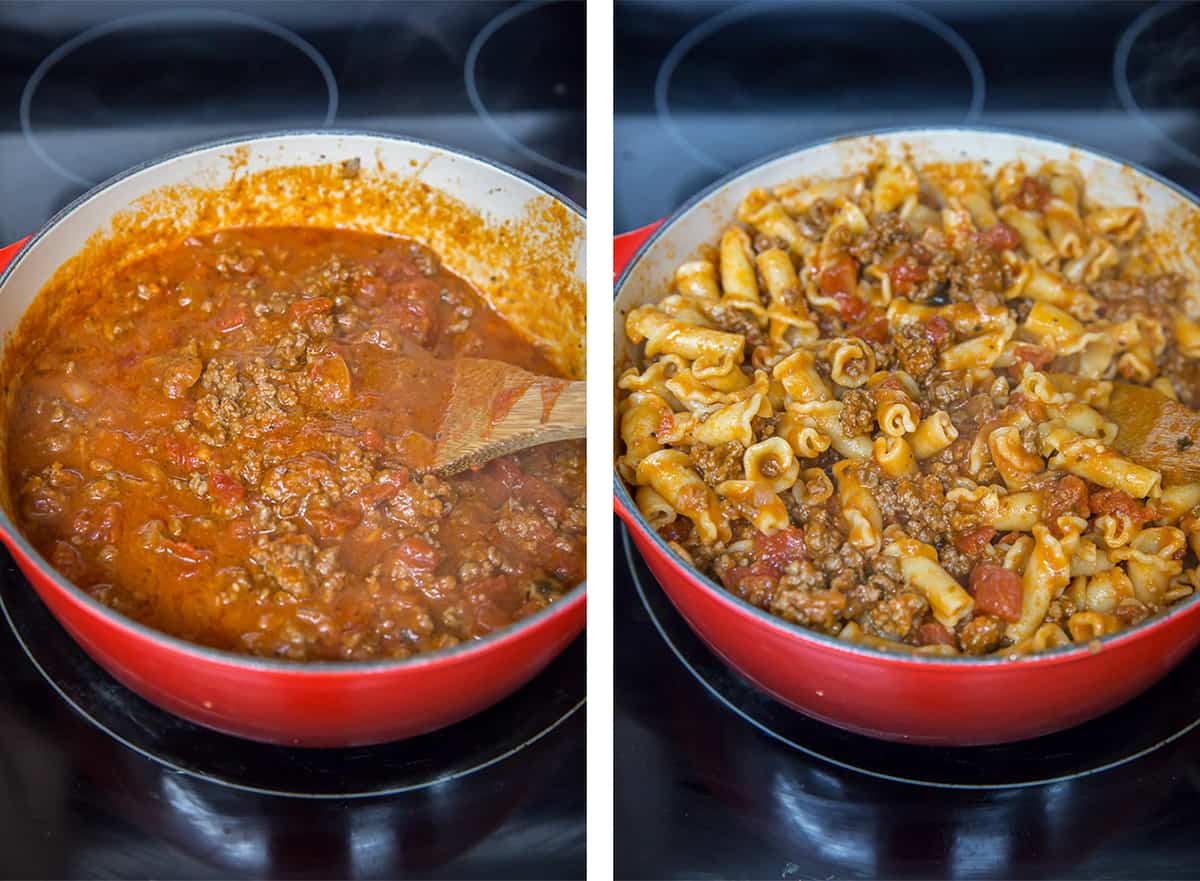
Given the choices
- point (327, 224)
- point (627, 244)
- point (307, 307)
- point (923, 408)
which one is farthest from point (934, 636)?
point (327, 224)

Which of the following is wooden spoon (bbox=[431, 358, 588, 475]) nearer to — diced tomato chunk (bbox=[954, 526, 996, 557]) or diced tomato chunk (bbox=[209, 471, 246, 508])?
diced tomato chunk (bbox=[209, 471, 246, 508])

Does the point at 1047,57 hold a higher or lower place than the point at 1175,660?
higher

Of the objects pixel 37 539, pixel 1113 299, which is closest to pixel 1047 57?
pixel 1113 299

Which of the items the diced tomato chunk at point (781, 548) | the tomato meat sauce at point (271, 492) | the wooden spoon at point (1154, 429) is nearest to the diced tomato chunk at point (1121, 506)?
the wooden spoon at point (1154, 429)

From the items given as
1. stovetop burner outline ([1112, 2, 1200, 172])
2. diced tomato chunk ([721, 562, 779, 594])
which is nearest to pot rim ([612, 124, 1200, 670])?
diced tomato chunk ([721, 562, 779, 594])

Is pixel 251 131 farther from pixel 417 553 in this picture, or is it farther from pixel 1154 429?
pixel 1154 429

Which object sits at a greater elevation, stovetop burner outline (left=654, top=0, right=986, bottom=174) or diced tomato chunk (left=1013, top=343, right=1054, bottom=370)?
stovetop burner outline (left=654, top=0, right=986, bottom=174)

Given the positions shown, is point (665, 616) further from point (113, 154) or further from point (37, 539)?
point (113, 154)
